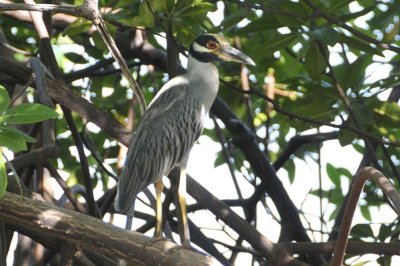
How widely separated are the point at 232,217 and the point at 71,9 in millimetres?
1343

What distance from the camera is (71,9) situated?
2.43 meters

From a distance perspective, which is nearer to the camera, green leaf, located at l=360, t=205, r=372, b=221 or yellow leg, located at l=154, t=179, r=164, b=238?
yellow leg, located at l=154, t=179, r=164, b=238

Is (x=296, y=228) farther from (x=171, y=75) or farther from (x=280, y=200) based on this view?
(x=171, y=75)

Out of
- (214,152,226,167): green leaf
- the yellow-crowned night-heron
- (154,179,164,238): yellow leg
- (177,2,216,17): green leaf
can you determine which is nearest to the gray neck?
the yellow-crowned night-heron

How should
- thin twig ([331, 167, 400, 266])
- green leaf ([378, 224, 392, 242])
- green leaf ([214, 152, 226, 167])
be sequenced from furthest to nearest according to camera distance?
green leaf ([214, 152, 226, 167])
green leaf ([378, 224, 392, 242])
thin twig ([331, 167, 400, 266])

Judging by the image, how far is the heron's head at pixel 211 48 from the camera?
395 centimetres

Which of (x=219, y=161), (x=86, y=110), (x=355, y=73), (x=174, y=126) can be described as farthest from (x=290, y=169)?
(x=86, y=110)

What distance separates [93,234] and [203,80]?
1378 millimetres

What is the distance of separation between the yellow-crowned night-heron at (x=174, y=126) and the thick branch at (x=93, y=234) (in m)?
0.58

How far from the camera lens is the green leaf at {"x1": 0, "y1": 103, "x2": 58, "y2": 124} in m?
2.46

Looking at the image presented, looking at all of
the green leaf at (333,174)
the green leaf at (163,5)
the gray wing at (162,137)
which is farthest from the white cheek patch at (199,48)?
the green leaf at (333,174)

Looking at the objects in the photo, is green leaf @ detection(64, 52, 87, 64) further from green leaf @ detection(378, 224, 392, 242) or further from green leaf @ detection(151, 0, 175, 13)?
green leaf @ detection(378, 224, 392, 242)

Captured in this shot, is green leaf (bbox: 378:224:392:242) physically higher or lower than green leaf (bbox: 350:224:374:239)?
lower

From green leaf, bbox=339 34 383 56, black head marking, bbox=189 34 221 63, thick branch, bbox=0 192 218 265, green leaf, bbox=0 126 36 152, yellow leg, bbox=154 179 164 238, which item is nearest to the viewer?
green leaf, bbox=0 126 36 152
